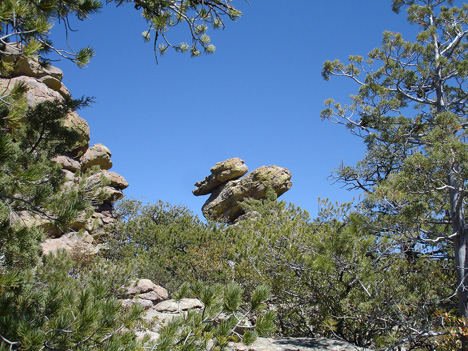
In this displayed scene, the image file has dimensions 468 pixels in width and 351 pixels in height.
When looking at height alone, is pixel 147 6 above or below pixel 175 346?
above

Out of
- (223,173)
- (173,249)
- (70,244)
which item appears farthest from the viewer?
(223,173)

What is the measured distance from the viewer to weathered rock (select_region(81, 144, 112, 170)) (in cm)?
2081

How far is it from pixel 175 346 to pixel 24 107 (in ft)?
7.88

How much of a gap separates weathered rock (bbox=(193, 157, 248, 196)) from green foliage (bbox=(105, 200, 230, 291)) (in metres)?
10.3

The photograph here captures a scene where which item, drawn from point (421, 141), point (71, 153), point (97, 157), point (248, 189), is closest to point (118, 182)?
point (97, 157)

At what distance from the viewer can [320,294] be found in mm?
6008

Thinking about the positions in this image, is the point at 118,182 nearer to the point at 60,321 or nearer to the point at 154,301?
the point at 154,301

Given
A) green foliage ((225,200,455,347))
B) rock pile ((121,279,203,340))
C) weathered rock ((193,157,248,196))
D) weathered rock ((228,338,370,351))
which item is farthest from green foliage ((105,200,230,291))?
weathered rock ((193,157,248,196))

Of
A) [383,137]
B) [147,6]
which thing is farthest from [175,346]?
[383,137]

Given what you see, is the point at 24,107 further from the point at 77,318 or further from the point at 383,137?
the point at 383,137

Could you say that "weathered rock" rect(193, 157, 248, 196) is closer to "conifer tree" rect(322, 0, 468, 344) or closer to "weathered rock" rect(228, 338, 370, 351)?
"conifer tree" rect(322, 0, 468, 344)

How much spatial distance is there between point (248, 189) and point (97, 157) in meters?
12.0

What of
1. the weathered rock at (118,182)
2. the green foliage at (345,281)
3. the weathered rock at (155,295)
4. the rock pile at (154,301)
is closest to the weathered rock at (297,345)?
the green foliage at (345,281)

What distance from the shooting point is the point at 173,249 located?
52.0ft
